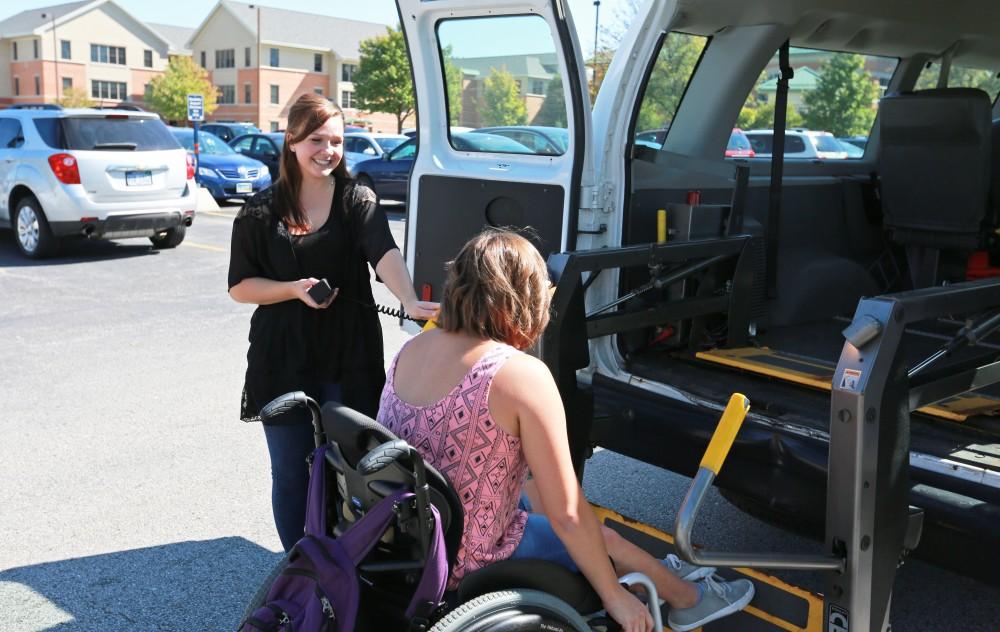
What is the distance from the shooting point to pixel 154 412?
595cm

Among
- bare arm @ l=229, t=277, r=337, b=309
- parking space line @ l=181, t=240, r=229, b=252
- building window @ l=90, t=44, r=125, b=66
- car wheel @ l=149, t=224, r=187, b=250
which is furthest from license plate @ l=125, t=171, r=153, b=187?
building window @ l=90, t=44, r=125, b=66

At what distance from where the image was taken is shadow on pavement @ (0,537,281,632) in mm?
3600

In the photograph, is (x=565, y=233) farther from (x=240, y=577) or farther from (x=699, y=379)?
(x=240, y=577)

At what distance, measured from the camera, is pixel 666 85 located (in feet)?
14.9

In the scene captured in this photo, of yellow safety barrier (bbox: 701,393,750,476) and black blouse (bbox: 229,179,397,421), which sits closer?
yellow safety barrier (bbox: 701,393,750,476)

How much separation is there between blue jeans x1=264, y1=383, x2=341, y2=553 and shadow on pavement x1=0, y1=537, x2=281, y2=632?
16.7 inches

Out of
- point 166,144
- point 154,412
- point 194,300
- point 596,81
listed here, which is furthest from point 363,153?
point 596,81

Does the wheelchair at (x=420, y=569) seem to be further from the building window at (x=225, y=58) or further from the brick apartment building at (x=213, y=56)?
the building window at (x=225, y=58)

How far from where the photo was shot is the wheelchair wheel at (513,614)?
7.40 ft

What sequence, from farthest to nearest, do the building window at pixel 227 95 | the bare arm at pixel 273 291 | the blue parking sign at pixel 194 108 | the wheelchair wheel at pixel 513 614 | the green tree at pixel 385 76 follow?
the building window at pixel 227 95, the green tree at pixel 385 76, the blue parking sign at pixel 194 108, the bare arm at pixel 273 291, the wheelchair wheel at pixel 513 614

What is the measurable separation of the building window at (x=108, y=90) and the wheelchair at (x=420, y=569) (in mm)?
74850

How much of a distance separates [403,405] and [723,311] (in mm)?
2034

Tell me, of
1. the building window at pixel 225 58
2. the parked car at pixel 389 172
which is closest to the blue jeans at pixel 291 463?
the parked car at pixel 389 172

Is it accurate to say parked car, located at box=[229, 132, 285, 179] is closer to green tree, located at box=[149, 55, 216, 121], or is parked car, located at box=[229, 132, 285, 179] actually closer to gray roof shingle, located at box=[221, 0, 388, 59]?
green tree, located at box=[149, 55, 216, 121]
